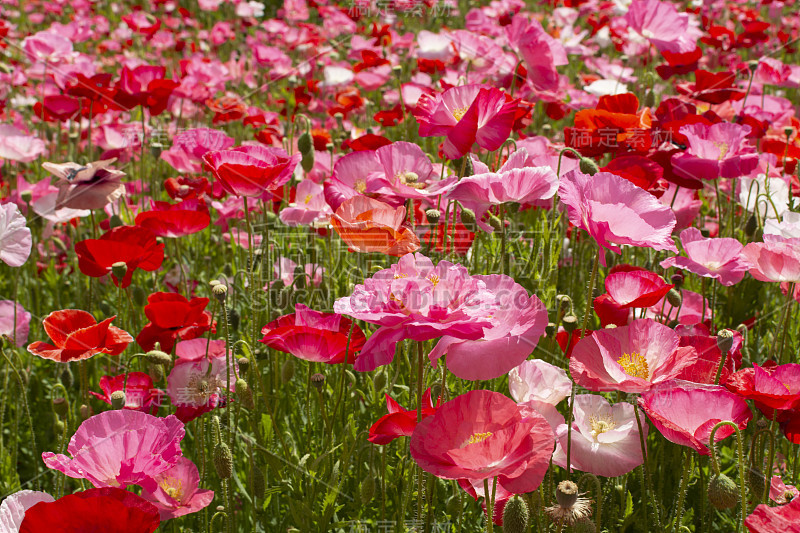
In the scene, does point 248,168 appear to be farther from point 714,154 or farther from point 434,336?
point 714,154

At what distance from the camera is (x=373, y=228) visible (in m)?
1.45

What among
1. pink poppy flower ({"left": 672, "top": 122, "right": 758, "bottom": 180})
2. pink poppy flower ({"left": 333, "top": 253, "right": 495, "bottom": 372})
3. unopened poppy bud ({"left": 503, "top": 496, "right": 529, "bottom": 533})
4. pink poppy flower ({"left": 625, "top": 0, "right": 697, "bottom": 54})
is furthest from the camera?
pink poppy flower ({"left": 625, "top": 0, "right": 697, "bottom": 54})

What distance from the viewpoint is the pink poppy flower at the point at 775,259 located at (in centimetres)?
149

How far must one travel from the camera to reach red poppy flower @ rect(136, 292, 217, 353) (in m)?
1.63

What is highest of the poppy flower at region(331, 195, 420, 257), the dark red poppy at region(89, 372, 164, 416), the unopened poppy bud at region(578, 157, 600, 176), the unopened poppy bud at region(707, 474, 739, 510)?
the unopened poppy bud at region(578, 157, 600, 176)

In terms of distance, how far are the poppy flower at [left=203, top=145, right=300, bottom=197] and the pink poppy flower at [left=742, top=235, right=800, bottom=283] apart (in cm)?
105

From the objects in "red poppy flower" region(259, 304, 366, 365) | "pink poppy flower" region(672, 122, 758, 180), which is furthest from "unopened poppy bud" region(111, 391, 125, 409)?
"pink poppy flower" region(672, 122, 758, 180)

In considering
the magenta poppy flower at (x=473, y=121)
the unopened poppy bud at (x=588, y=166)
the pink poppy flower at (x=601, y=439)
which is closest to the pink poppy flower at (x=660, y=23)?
the unopened poppy bud at (x=588, y=166)

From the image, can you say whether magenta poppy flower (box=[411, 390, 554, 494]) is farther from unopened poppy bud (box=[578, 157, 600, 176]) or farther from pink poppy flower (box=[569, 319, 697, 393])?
unopened poppy bud (box=[578, 157, 600, 176])

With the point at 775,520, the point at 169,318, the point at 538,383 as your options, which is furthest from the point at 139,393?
the point at 775,520

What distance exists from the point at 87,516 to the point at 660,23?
2.86m

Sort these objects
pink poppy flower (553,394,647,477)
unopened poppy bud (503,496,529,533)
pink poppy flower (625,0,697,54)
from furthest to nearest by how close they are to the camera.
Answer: pink poppy flower (625,0,697,54) < pink poppy flower (553,394,647,477) < unopened poppy bud (503,496,529,533)

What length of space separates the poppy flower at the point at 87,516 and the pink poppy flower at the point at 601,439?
0.73 metres

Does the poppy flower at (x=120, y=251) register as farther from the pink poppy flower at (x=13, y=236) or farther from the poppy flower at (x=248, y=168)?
the poppy flower at (x=248, y=168)
